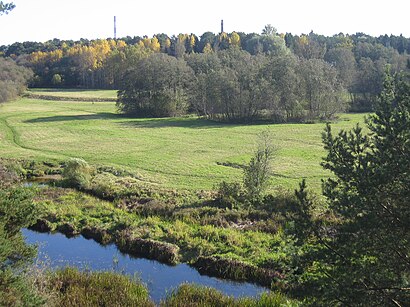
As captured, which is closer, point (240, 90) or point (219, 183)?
point (219, 183)

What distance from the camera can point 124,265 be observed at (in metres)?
20.2

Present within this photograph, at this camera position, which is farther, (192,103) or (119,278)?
(192,103)

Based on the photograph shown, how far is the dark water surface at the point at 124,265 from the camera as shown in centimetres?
1805

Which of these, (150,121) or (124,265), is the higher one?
(150,121)

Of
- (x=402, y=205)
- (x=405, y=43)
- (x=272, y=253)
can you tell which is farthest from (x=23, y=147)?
(x=405, y=43)

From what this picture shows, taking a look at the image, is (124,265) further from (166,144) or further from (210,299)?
(166,144)

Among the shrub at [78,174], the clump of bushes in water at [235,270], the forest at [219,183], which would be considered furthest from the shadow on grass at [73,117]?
the clump of bushes in water at [235,270]

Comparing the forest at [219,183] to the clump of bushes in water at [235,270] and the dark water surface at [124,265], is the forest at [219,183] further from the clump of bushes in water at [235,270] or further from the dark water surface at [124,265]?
the dark water surface at [124,265]

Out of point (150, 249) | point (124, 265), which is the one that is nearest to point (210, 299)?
point (124, 265)

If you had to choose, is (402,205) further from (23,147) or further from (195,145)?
(23,147)

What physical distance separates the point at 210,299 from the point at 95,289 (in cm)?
405

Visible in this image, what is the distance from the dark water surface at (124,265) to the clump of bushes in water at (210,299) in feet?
2.95

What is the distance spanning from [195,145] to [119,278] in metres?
34.7

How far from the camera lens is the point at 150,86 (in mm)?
78375
